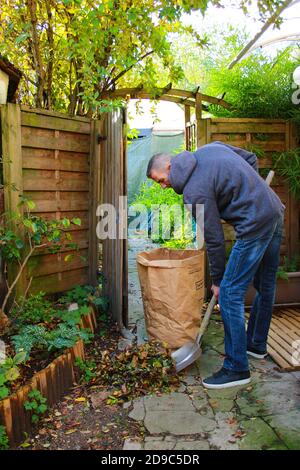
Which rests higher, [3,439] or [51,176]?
[51,176]

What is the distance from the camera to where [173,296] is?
332 cm

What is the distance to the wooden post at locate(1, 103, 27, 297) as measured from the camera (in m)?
3.61

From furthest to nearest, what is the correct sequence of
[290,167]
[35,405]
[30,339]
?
[290,167] → [30,339] → [35,405]

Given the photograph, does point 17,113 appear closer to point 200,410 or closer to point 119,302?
point 119,302

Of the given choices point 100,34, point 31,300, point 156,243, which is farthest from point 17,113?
point 156,243

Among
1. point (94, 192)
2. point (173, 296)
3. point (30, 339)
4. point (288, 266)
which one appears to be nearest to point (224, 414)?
point (173, 296)

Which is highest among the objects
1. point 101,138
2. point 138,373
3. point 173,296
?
point 101,138

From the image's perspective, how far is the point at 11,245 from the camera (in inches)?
140

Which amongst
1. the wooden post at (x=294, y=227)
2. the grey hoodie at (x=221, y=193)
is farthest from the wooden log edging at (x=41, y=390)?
the wooden post at (x=294, y=227)

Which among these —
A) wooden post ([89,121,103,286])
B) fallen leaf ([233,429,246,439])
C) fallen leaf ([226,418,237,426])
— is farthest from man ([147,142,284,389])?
wooden post ([89,121,103,286])

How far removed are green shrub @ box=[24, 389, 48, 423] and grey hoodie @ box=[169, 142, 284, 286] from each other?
4.28ft

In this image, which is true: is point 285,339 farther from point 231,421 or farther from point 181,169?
point 181,169

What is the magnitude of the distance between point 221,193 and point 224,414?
1.30m

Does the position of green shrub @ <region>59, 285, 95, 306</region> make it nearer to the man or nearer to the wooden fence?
the man
